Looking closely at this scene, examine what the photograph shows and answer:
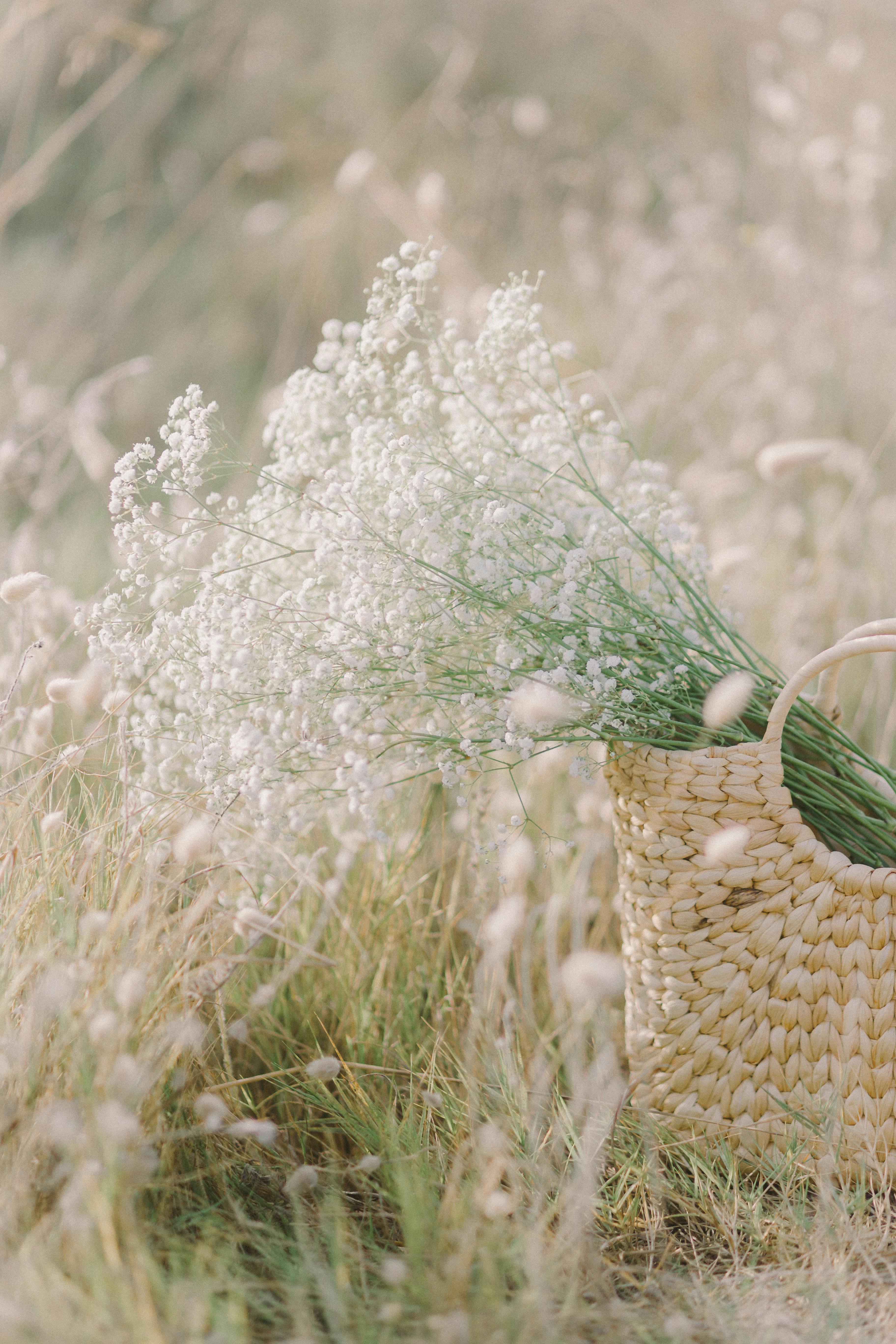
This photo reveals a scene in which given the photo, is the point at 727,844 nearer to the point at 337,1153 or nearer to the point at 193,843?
the point at 193,843

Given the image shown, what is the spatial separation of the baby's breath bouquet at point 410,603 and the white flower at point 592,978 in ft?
0.89

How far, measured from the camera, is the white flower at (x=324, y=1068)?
1.12 meters

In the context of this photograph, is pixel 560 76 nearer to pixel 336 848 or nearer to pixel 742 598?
pixel 742 598

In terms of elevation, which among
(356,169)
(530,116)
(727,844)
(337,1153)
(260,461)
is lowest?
(337,1153)

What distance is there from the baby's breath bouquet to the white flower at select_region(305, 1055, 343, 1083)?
26cm

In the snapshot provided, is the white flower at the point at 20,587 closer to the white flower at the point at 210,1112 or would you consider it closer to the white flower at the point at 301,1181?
the white flower at the point at 210,1112

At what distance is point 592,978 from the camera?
844mm

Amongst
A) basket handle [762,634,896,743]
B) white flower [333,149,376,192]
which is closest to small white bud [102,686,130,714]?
basket handle [762,634,896,743]

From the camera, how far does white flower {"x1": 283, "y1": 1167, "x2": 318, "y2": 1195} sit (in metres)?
1.08

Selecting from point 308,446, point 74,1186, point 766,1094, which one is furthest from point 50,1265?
point 308,446

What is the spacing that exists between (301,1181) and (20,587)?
721 millimetres

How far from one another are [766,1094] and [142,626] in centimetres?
95

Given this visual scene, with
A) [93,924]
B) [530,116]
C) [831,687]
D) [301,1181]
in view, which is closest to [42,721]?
[93,924]

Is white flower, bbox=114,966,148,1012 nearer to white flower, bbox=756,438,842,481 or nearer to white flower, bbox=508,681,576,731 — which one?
white flower, bbox=508,681,576,731
